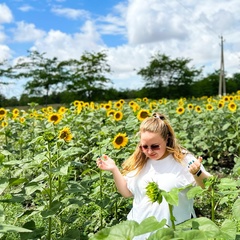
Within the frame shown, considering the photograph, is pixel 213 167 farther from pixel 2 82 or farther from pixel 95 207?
pixel 2 82

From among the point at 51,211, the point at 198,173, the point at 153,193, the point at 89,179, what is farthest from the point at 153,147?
the point at 153,193

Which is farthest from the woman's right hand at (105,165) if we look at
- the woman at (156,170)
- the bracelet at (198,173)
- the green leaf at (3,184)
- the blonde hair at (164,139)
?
the green leaf at (3,184)

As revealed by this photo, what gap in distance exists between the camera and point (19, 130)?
6.78m

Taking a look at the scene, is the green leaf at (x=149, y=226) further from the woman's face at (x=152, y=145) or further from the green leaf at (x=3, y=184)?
the woman's face at (x=152, y=145)

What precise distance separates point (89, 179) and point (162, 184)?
871 millimetres

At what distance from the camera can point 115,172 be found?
279 cm

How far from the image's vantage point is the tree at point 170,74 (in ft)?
103

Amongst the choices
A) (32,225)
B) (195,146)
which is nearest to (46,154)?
(32,225)

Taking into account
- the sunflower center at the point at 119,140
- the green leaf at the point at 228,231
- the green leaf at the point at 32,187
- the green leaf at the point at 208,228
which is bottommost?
the green leaf at the point at 32,187

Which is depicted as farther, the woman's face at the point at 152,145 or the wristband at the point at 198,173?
the woman's face at the point at 152,145

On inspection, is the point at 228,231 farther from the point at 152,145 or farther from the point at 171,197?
the point at 152,145

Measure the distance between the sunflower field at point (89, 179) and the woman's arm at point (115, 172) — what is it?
0.19 m

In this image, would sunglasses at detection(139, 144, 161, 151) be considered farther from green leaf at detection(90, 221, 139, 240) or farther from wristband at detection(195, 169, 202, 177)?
green leaf at detection(90, 221, 139, 240)

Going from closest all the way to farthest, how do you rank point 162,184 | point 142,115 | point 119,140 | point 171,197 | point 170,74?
1. point 171,197
2. point 162,184
3. point 119,140
4. point 142,115
5. point 170,74
